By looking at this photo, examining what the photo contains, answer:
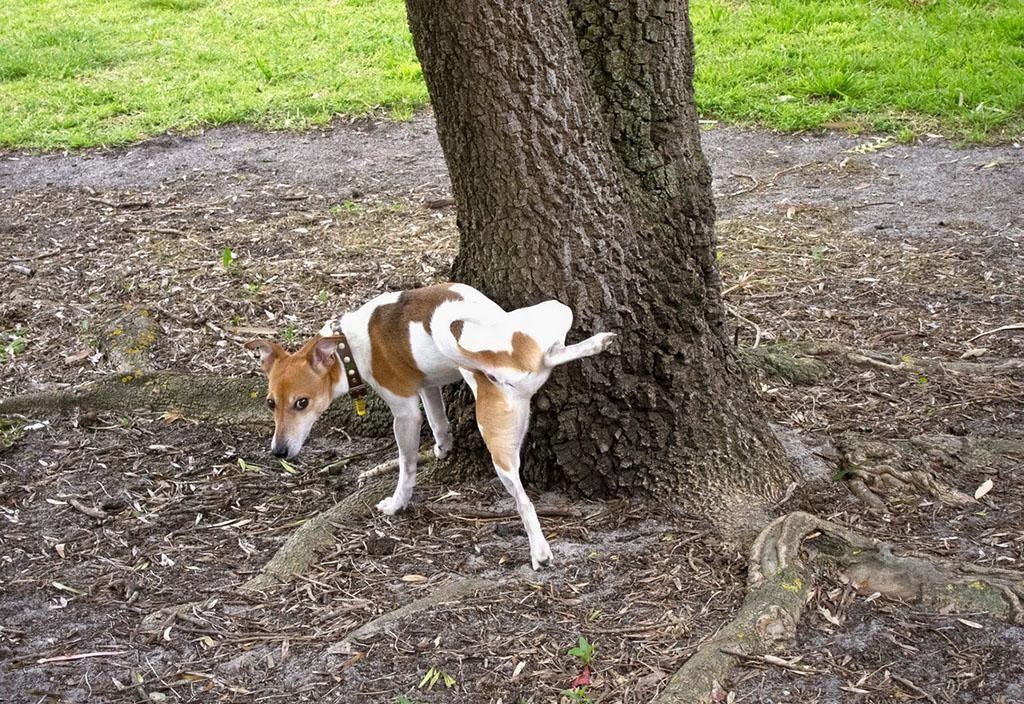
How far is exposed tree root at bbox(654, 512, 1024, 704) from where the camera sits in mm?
3709

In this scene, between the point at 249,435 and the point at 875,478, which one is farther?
the point at 249,435

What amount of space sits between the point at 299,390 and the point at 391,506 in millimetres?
635

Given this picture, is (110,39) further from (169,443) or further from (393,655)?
(393,655)

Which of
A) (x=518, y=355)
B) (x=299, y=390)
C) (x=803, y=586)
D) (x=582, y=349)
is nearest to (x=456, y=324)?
(x=518, y=355)

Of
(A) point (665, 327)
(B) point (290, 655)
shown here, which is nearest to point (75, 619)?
(B) point (290, 655)

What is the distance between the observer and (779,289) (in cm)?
667

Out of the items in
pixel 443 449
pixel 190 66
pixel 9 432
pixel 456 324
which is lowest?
pixel 443 449

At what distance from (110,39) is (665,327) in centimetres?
1035

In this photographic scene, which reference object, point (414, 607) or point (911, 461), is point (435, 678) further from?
point (911, 461)

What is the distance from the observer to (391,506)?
190 inches

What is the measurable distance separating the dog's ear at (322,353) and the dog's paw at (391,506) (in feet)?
2.05

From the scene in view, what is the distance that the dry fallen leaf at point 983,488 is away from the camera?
4.61 meters

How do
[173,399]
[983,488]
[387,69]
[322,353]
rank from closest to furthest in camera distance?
[983,488] → [322,353] → [173,399] → [387,69]

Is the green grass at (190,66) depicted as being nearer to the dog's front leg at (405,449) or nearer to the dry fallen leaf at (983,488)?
the dog's front leg at (405,449)
